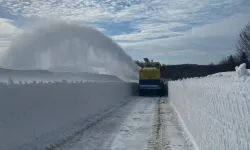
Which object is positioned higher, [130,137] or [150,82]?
[150,82]

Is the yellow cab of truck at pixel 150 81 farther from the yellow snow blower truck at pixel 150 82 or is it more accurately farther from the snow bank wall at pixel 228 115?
the snow bank wall at pixel 228 115

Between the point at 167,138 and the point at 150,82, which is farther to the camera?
the point at 150,82

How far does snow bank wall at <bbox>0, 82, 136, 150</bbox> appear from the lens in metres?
8.45

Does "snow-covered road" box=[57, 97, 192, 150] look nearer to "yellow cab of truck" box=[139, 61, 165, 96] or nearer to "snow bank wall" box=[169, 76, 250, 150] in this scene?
"snow bank wall" box=[169, 76, 250, 150]

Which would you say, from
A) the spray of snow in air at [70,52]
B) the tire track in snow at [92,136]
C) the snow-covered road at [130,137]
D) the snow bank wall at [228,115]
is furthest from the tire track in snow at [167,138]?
the spray of snow in air at [70,52]

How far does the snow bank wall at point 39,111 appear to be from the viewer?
27.7 feet

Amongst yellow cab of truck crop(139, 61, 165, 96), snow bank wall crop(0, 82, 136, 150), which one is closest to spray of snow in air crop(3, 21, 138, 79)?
yellow cab of truck crop(139, 61, 165, 96)

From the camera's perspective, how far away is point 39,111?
419 inches

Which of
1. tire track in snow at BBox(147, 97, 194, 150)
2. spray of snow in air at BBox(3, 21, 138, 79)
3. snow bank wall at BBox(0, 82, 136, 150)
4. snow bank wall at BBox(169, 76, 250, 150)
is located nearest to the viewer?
snow bank wall at BBox(169, 76, 250, 150)

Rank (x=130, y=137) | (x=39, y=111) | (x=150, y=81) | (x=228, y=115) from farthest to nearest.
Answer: (x=150, y=81)
(x=130, y=137)
(x=39, y=111)
(x=228, y=115)

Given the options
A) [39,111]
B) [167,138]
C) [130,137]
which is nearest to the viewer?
[39,111]

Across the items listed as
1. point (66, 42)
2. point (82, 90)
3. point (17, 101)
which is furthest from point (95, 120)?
point (66, 42)

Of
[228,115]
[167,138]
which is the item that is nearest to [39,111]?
[167,138]

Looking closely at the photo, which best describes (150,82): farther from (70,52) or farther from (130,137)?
(130,137)
